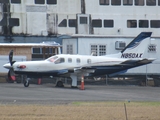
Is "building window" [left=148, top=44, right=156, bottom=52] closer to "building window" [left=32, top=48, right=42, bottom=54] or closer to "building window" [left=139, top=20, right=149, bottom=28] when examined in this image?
"building window" [left=139, top=20, right=149, bottom=28]

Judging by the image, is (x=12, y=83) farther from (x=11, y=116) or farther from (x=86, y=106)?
(x=11, y=116)

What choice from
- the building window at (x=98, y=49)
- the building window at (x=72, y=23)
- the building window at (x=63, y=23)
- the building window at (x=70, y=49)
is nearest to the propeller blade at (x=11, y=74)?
the building window at (x=70, y=49)

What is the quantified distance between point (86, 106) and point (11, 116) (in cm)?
436

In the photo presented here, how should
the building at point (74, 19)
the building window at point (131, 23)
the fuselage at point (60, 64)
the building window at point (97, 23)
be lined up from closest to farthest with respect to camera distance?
1. the fuselage at point (60, 64)
2. the building at point (74, 19)
3. the building window at point (97, 23)
4. the building window at point (131, 23)

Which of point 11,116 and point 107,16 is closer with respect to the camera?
point 11,116

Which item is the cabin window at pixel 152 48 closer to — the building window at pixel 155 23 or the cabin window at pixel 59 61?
the building window at pixel 155 23

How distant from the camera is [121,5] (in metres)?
48.6

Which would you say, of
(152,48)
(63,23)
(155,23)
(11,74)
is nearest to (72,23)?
(63,23)

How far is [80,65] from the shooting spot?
3497 centimetres

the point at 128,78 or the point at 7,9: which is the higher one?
the point at 7,9

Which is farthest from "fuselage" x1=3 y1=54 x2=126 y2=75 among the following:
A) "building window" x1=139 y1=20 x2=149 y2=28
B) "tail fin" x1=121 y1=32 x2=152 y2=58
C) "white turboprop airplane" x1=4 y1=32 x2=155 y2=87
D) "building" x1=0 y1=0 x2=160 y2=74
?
"building window" x1=139 y1=20 x2=149 y2=28

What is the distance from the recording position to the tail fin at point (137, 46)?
3681 centimetres

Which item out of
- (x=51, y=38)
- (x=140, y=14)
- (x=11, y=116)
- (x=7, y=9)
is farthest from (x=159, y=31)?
(x=11, y=116)

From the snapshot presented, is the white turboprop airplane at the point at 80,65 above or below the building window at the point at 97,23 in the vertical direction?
below
